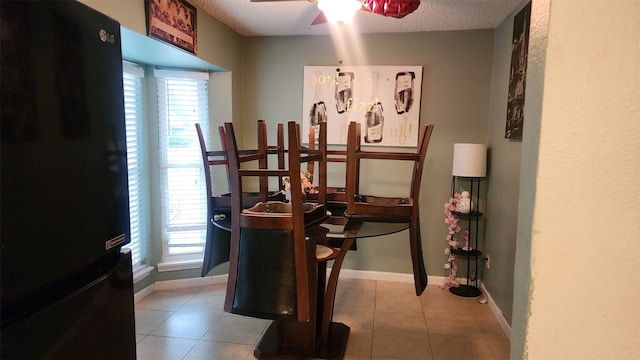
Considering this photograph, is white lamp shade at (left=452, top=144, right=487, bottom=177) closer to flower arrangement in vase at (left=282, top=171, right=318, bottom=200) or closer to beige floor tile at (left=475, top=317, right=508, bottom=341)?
beige floor tile at (left=475, top=317, right=508, bottom=341)

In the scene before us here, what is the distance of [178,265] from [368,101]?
2.23 metres

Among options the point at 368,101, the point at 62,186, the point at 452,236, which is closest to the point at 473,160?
the point at 452,236

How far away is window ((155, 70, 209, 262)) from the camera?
328 centimetres

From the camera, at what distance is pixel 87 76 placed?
3.19 feet

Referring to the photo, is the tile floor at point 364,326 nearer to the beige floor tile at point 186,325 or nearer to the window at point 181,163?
the beige floor tile at point 186,325

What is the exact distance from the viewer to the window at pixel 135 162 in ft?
9.77

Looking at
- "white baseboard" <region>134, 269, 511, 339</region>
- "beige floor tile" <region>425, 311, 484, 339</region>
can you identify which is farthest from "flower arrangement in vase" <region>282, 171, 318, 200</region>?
"white baseboard" <region>134, 269, 511, 339</region>

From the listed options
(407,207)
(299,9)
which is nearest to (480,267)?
(407,207)

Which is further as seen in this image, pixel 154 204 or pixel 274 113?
pixel 274 113

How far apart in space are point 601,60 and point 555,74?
9cm

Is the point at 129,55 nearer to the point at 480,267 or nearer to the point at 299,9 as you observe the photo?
the point at 299,9

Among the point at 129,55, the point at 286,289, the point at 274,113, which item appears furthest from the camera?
the point at 274,113

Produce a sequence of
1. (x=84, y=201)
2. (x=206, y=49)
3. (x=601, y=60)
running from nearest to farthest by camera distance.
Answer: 1. (x=601, y=60)
2. (x=84, y=201)
3. (x=206, y=49)

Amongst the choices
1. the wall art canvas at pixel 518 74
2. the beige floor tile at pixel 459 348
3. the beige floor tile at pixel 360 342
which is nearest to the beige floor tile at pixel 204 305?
the beige floor tile at pixel 360 342
